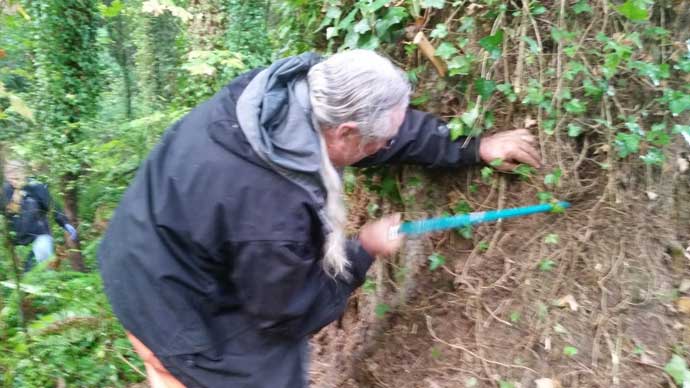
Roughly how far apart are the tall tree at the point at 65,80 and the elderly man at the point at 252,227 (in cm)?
522

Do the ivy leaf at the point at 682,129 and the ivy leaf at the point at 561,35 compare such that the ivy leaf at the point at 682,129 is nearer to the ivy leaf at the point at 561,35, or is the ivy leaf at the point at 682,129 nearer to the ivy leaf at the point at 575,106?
the ivy leaf at the point at 575,106

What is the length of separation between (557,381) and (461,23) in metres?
1.48

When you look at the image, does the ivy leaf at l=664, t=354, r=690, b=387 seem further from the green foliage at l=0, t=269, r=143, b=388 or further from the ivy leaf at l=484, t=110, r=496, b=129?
the green foliage at l=0, t=269, r=143, b=388

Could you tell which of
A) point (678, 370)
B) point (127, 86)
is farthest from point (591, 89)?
point (127, 86)

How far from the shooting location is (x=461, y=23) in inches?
93.4

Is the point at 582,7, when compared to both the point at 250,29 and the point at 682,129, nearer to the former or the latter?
the point at 682,129

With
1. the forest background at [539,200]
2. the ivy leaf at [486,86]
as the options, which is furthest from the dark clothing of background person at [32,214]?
the ivy leaf at [486,86]

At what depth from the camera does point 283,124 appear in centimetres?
180

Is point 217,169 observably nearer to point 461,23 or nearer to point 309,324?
point 309,324

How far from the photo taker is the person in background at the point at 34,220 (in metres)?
5.25

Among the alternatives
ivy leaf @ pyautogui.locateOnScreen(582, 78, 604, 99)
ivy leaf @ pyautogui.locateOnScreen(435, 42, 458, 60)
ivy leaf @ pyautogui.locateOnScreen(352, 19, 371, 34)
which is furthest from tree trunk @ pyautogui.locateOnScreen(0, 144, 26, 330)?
ivy leaf @ pyautogui.locateOnScreen(582, 78, 604, 99)

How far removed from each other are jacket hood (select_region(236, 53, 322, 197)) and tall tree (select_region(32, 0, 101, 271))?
5579mm

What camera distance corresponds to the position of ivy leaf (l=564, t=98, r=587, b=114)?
2.16 metres

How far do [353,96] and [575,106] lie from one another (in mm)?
909
